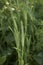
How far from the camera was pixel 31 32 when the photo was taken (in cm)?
146

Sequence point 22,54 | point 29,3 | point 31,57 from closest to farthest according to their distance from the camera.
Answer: point 22,54 → point 31,57 → point 29,3

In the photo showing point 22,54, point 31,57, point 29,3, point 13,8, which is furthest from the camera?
point 29,3

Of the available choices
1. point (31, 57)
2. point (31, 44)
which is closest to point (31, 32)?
point (31, 44)

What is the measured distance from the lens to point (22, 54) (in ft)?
4.12

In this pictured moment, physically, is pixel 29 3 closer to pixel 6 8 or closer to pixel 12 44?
pixel 6 8

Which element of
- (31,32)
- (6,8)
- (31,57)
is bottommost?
(31,57)

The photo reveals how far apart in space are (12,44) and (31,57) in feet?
0.53

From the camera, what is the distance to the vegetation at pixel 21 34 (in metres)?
1.28

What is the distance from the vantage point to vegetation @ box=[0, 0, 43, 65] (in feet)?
4.20

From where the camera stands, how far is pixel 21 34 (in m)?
1.28

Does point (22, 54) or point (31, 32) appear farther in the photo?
point (31, 32)

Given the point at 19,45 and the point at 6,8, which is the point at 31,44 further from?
the point at 6,8

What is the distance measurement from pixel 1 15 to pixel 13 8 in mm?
121

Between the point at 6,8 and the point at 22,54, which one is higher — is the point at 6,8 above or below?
above
